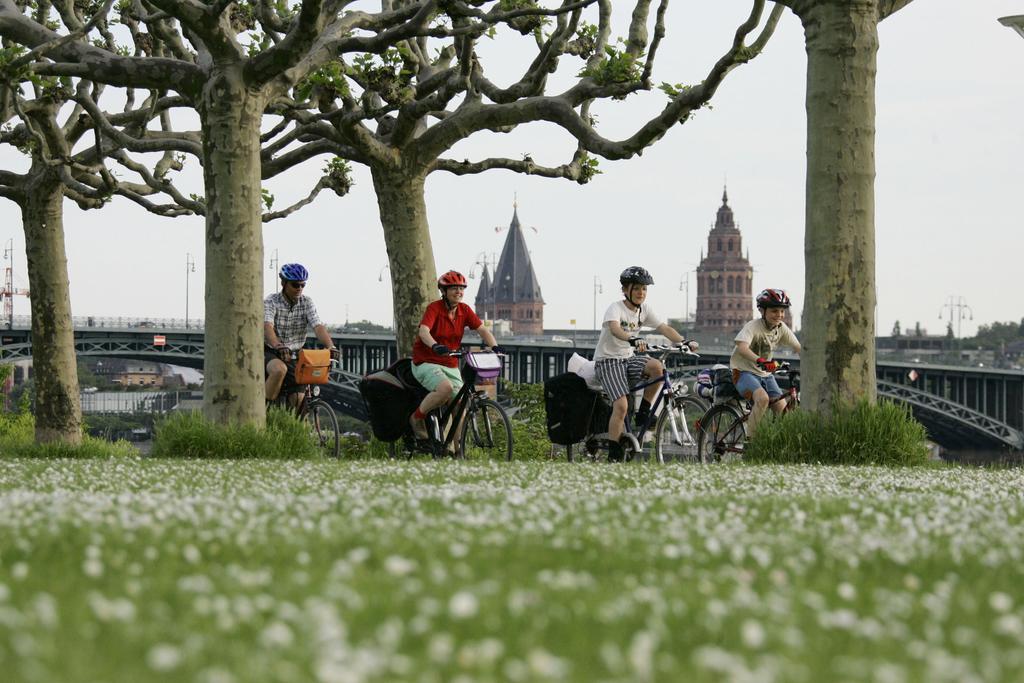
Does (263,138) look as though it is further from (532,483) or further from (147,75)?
(532,483)

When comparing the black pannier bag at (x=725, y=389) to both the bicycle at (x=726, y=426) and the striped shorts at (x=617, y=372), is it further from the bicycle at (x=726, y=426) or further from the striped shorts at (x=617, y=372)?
the striped shorts at (x=617, y=372)

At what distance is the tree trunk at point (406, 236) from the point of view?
55.8ft

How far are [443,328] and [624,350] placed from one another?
5.47 ft

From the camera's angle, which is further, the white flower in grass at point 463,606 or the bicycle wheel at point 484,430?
the bicycle wheel at point 484,430

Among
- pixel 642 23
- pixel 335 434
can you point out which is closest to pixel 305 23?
pixel 335 434

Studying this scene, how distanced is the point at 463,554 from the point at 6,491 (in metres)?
4.02

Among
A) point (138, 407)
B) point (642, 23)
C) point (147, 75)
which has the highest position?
point (642, 23)

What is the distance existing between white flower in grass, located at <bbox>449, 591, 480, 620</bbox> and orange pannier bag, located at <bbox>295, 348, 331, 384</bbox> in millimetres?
9980

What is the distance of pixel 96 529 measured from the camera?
4980mm

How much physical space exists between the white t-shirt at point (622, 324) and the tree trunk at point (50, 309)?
405 inches

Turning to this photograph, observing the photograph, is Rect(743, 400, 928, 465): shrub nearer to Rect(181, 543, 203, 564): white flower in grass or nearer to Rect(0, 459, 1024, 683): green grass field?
Rect(0, 459, 1024, 683): green grass field

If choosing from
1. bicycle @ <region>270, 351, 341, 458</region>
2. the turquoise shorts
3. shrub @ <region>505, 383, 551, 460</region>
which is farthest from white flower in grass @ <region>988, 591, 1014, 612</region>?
shrub @ <region>505, 383, 551, 460</region>

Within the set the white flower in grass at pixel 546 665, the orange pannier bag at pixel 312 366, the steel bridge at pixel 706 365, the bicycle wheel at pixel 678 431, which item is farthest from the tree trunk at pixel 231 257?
the steel bridge at pixel 706 365

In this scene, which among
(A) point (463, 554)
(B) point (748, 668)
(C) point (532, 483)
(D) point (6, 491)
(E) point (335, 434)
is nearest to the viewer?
(B) point (748, 668)
